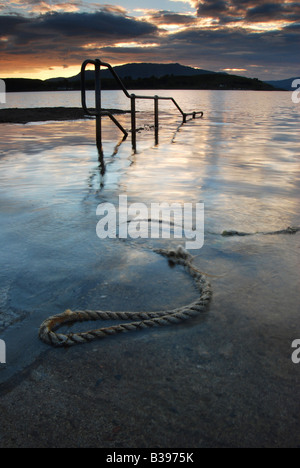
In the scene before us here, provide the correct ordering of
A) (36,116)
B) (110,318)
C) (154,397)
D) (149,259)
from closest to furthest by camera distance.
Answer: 1. (154,397)
2. (110,318)
3. (149,259)
4. (36,116)

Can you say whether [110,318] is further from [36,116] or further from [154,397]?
[36,116]

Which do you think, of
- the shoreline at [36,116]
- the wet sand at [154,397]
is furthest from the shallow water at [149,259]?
the shoreline at [36,116]

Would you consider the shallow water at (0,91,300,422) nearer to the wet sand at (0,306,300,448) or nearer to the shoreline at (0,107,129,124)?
the wet sand at (0,306,300,448)

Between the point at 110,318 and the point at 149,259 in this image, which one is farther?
the point at 149,259

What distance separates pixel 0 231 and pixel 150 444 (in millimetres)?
2928

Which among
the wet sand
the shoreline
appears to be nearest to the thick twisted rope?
the wet sand

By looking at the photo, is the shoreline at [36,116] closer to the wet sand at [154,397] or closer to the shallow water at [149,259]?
the shallow water at [149,259]

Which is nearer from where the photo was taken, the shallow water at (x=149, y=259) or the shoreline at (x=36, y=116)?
the shallow water at (x=149, y=259)

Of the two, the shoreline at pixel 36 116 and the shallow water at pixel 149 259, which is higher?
the shoreline at pixel 36 116

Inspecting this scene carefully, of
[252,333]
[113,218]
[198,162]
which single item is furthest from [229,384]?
[198,162]

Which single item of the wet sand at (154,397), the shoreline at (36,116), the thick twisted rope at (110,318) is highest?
the shoreline at (36,116)

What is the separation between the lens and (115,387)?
Answer: 5.85 ft

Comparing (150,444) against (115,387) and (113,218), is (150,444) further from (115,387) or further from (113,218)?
(113,218)

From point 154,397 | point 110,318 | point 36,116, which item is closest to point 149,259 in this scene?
point 110,318
